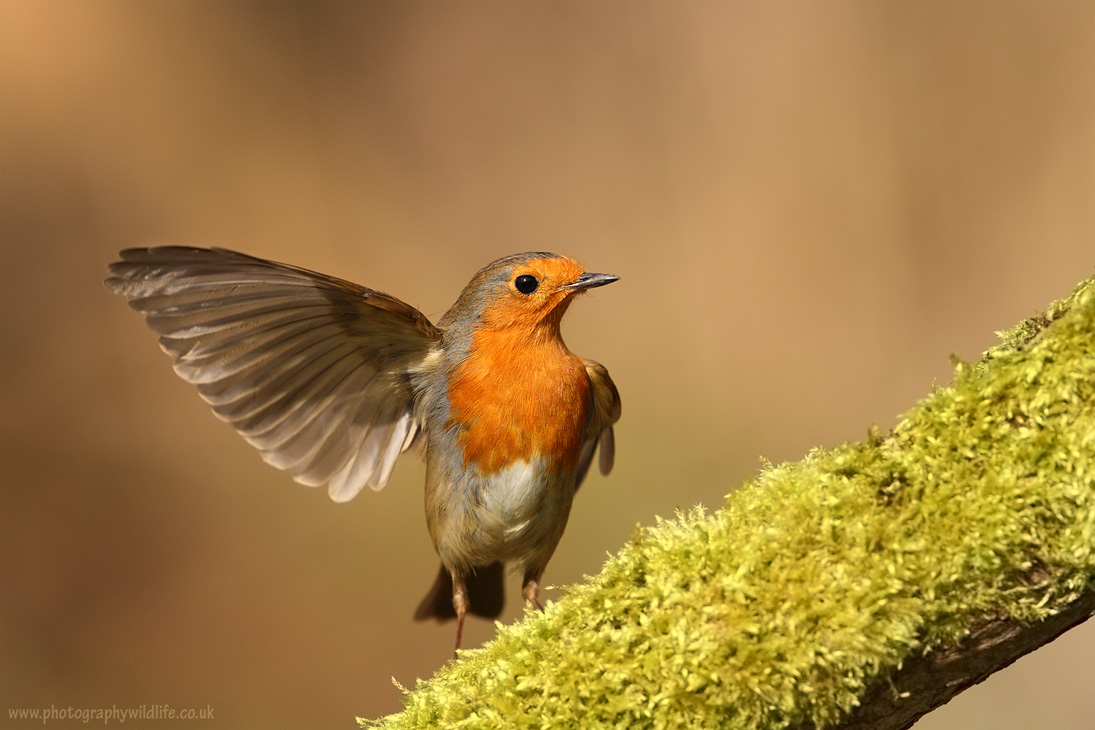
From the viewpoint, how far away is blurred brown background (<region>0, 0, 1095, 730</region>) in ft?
20.9

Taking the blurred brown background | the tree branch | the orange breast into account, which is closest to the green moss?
the tree branch

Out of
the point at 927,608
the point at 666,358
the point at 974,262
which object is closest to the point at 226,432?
the point at 666,358

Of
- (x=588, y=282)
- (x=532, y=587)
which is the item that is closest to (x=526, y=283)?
(x=588, y=282)

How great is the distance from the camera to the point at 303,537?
22.9 feet

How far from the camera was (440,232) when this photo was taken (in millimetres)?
7336

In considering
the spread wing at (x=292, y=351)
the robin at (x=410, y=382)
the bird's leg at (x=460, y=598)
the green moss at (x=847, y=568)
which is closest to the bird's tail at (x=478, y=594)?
the bird's leg at (x=460, y=598)

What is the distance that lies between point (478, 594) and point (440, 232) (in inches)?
158

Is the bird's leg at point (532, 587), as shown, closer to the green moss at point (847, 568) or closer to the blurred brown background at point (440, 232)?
the green moss at point (847, 568)

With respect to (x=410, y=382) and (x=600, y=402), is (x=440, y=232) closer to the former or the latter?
(x=600, y=402)

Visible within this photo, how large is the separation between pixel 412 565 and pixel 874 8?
5.33 m

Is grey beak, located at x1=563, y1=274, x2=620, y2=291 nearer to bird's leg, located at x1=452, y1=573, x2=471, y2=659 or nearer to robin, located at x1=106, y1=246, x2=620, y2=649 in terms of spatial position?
robin, located at x1=106, y1=246, x2=620, y2=649

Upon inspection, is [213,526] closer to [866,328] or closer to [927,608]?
[866,328]

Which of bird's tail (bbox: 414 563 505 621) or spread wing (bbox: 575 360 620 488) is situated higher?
spread wing (bbox: 575 360 620 488)

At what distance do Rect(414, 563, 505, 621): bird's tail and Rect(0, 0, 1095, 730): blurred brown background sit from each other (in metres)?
1.93
